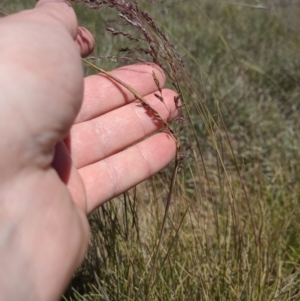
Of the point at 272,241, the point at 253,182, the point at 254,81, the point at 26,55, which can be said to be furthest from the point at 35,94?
the point at 254,81

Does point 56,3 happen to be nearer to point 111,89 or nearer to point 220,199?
point 111,89

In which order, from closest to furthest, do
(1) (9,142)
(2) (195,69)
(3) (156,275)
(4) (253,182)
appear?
(1) (9,142) → (3) (156,275) → (4) (253,182) → (2) (195,69)

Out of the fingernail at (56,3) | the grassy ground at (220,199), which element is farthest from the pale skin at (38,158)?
the grassy ground at (220,199)

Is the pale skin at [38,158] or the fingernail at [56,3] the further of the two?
the fingernail at [56,3]

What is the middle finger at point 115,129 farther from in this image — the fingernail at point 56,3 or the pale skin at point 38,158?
the fingernail at point 56,3

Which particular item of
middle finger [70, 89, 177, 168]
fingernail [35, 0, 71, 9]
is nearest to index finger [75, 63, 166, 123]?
middle finger [70, 89, 177, 168]

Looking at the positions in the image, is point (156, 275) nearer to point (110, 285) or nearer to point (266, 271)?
point (110, 285)

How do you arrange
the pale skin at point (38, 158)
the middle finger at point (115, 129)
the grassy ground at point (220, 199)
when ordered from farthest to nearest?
the middle finger at point (115, 129), the grassy ground at point (220, 199), the pale skin at point (38, 158)

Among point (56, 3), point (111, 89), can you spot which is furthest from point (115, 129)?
point (56, 3)
